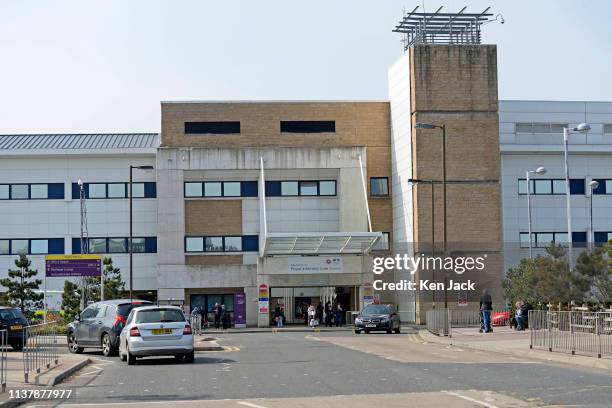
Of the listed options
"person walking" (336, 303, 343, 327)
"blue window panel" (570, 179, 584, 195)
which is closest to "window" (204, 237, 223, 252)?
"person walking" (336, 303, 343, 327)

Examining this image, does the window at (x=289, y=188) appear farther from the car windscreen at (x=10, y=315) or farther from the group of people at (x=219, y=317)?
the car windscreen at (x=10, y=315)

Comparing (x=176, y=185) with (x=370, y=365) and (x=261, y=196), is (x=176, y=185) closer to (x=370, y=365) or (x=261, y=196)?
(x=261, y=196)

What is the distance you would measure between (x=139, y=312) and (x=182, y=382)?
6141 mm

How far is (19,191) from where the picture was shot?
63.9 m

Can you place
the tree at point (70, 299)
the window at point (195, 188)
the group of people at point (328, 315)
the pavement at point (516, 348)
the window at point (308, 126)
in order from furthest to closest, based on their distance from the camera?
1. the window at point (308, 126)
2. the window at point (195, 188)
3. the group of people at point (328, 315)
4. the tree at point (70, 299)
5. the pavement at point (516, 348)

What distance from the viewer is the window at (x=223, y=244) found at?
6184 cm

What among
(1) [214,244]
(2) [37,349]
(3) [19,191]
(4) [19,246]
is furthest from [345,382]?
(3) [19,191]

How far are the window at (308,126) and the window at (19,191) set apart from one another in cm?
1754

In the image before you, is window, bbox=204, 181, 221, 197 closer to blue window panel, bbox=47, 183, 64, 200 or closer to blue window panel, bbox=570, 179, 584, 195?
blue window panel, bbox=47, 183, 64, 200

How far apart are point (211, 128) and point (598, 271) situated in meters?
31.0

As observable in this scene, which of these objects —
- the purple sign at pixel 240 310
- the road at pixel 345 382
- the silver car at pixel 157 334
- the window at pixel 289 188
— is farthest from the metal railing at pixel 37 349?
the window at pixel 289 188

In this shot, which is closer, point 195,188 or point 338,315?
point 338,315

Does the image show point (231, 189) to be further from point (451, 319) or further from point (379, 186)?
point (451, 319)

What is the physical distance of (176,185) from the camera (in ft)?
201
